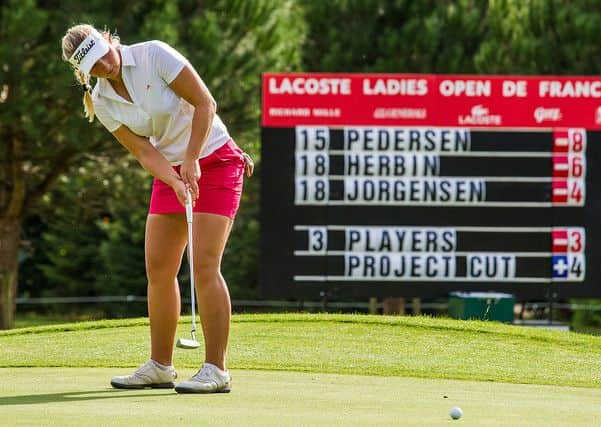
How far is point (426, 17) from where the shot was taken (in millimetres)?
25375

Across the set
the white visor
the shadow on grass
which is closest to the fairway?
the shadow on grass

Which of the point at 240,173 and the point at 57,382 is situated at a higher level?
the point at 240,173

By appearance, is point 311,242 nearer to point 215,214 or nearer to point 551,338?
point 551,338

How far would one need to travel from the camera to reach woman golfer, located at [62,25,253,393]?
6.40 m

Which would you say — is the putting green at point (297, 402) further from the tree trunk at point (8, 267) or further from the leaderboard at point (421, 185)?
the tree trunk at point (8, 267)

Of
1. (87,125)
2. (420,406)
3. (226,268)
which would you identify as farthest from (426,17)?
(420,406)

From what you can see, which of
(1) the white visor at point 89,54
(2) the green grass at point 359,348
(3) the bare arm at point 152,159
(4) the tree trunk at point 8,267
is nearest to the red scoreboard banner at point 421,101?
(2) the green grass at point 359,348

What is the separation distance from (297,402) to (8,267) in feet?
53.8

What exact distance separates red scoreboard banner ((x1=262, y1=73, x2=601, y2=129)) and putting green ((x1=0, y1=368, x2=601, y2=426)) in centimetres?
791

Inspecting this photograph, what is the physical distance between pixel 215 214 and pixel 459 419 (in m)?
1.67

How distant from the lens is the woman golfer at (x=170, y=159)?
6.40 meters

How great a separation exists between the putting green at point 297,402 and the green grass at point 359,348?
61cm

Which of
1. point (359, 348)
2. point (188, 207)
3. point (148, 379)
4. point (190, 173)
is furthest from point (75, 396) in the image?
point (359, 348)

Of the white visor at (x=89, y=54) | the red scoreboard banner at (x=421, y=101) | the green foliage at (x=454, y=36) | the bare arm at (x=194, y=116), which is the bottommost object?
the bare arm at (x=194, y=116)
